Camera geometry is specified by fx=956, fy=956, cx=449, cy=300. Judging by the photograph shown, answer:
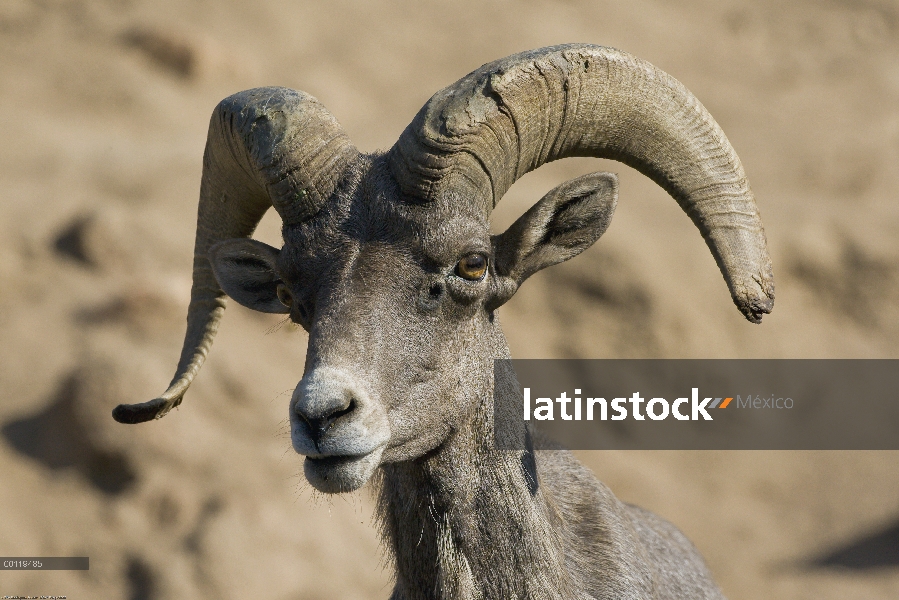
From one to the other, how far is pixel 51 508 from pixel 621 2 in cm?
1992

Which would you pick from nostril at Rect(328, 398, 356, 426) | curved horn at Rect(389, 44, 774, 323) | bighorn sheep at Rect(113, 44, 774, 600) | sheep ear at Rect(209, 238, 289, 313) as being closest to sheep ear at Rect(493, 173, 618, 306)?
bighorn sheep at Rect(113, 44, 774, 600)

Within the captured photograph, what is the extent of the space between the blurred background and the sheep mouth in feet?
16.3

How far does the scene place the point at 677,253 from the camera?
1728cm

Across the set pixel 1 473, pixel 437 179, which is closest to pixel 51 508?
pixel 1 473

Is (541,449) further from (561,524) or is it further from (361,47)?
(361,47)

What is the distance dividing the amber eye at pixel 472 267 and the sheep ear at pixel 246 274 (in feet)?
5.05

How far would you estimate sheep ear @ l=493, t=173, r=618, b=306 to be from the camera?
18.6 feet

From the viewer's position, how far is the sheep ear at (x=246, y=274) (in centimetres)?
633

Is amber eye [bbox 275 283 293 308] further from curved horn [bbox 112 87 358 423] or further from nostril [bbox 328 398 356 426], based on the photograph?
nostril [bbox 328 398 356 426]

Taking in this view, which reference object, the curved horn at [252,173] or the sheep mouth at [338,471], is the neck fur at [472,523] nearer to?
the sheep mouth at [338,471]

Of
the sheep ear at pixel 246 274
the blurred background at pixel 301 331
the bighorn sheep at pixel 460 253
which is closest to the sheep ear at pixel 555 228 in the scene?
the bighorn sheep at pixel 460 253

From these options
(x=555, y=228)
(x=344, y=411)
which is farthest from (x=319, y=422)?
(x=555, y=228)

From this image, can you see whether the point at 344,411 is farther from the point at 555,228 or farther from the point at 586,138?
the point at 586,138

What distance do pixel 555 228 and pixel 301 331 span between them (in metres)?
8.69
